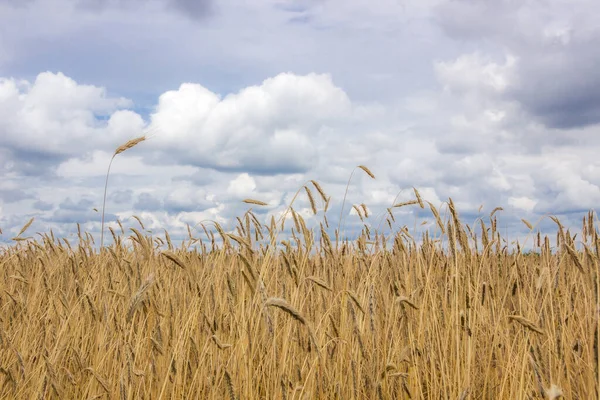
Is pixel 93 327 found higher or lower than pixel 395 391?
higher

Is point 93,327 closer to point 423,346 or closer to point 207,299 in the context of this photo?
point 207,299

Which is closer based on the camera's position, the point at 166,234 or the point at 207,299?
the point at 207,299

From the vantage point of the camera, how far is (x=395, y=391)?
305 centimetres

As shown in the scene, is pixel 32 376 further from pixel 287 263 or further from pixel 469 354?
pixel 469 354

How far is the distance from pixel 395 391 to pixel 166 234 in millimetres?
2554

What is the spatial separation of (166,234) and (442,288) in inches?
94.1

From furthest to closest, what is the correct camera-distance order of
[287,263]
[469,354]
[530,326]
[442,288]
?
[442,288] < [287,263] < [469,354] < [530,326]

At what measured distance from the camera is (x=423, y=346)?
3168mm

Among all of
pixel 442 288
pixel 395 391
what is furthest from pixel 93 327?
pixel 442 288

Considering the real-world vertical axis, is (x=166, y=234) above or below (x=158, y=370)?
above

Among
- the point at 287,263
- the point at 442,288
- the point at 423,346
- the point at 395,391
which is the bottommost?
the point at 395,391

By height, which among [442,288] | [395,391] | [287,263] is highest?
[287,263]

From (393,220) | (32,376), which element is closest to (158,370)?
(32,376)

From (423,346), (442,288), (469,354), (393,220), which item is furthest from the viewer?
(393,220)
